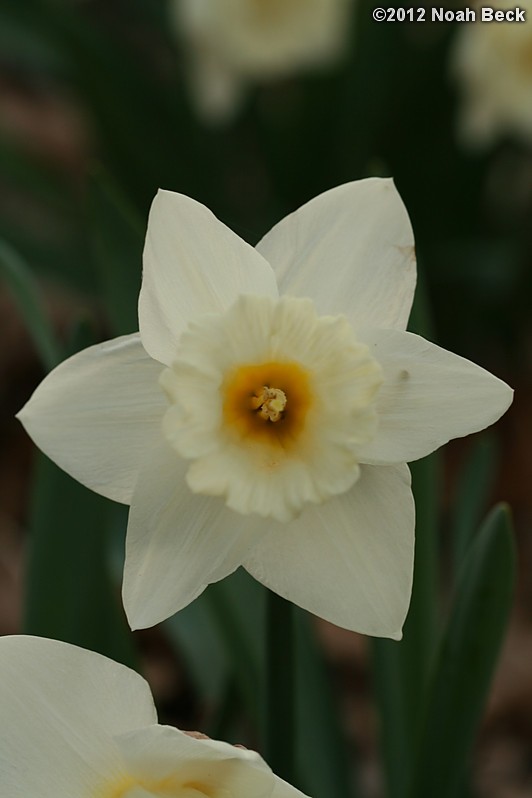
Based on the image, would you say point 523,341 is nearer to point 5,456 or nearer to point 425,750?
point 5,456

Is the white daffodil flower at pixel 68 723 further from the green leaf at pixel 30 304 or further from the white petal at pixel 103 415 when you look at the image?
the green leaf at pixel 30 304

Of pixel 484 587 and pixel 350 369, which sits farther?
pixel 484 587

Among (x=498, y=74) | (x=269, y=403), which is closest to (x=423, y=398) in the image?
(x=269, y=403)

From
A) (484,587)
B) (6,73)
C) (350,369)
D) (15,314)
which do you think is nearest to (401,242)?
(350,369)

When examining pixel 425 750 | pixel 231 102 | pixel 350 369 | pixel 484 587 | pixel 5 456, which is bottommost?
pixel 5 456

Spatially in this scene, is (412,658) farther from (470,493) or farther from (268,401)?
(268,401)

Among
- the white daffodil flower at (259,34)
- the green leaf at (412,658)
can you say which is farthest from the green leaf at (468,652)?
the white daffodil flower at (259,34)
